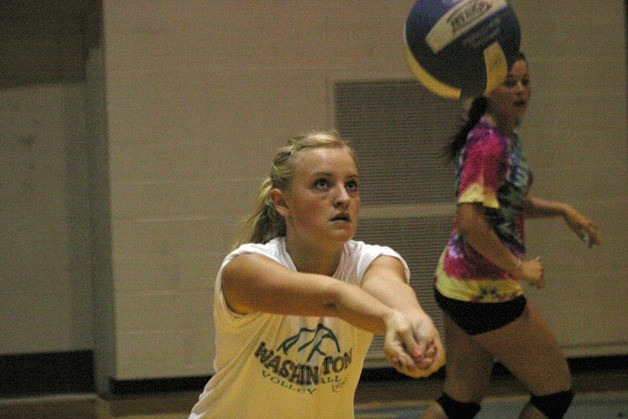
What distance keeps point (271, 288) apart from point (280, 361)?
26cm

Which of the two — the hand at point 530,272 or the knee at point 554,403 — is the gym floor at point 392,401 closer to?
the knee at point 554,403

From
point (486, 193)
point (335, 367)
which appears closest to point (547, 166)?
point (486, 193)

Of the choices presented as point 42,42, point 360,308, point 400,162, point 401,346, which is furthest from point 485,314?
point 42,42

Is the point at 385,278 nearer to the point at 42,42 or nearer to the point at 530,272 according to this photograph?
the point at 530,272

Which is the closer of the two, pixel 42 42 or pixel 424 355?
pixel 424 355

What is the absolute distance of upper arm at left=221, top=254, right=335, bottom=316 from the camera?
1.94 meters

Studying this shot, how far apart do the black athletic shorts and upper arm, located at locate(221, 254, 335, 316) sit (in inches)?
52.8

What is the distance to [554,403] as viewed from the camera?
3229mm

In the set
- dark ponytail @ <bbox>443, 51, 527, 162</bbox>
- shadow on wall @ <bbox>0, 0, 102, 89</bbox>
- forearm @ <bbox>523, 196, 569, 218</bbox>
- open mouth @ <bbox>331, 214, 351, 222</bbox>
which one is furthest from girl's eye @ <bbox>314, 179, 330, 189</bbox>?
shadow on wall @ <bbox>0, 0, 102, 89</bbox>

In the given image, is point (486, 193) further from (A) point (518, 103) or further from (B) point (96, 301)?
(B) point (96, 301)

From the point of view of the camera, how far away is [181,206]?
543 centimetres

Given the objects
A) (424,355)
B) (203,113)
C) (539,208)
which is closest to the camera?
(424,355)

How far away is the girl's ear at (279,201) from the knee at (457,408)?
127cm

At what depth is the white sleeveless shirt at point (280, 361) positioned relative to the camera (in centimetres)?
222
